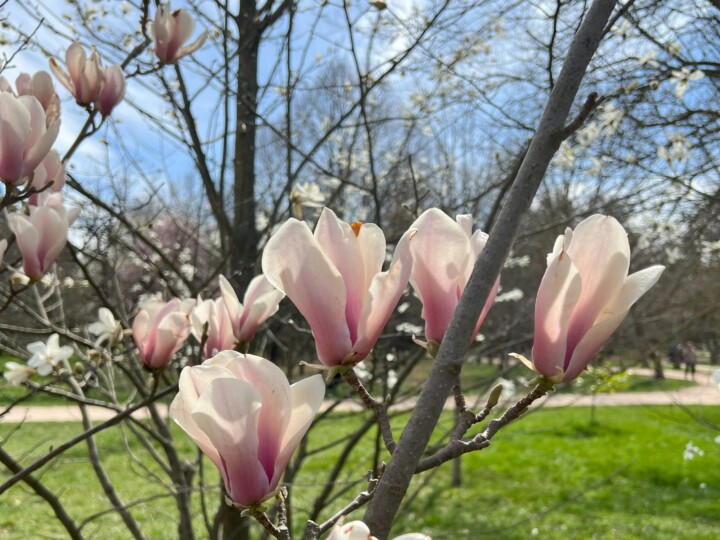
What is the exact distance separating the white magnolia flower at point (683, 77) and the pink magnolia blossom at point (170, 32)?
343 cm

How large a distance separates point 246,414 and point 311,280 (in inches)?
5.7

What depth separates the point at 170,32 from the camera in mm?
1877

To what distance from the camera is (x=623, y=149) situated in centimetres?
481

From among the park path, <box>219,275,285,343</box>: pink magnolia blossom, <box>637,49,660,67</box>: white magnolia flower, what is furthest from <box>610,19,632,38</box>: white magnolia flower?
the park path

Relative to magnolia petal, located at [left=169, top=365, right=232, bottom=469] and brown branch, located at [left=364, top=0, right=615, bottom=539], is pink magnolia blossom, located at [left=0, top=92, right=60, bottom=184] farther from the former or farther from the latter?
brown branch, located at [left=364, top=0, right=615, bottom=539]

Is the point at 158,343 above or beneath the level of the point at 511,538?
above

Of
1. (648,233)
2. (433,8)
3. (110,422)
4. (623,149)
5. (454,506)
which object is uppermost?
(433,8)

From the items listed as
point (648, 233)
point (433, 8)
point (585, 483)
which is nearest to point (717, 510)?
point (585, 483)

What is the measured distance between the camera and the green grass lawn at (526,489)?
19.7 ft

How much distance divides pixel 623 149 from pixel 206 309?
14.1ft

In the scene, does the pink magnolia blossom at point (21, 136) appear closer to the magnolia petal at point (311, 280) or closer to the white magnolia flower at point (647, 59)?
the magnolia petal at point (311, 280)

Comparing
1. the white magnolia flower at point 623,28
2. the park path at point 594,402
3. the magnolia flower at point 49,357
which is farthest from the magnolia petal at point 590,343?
the park path at point 594,402

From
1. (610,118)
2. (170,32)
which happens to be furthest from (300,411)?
(610,118)

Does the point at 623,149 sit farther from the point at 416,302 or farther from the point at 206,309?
the point at 206,309
